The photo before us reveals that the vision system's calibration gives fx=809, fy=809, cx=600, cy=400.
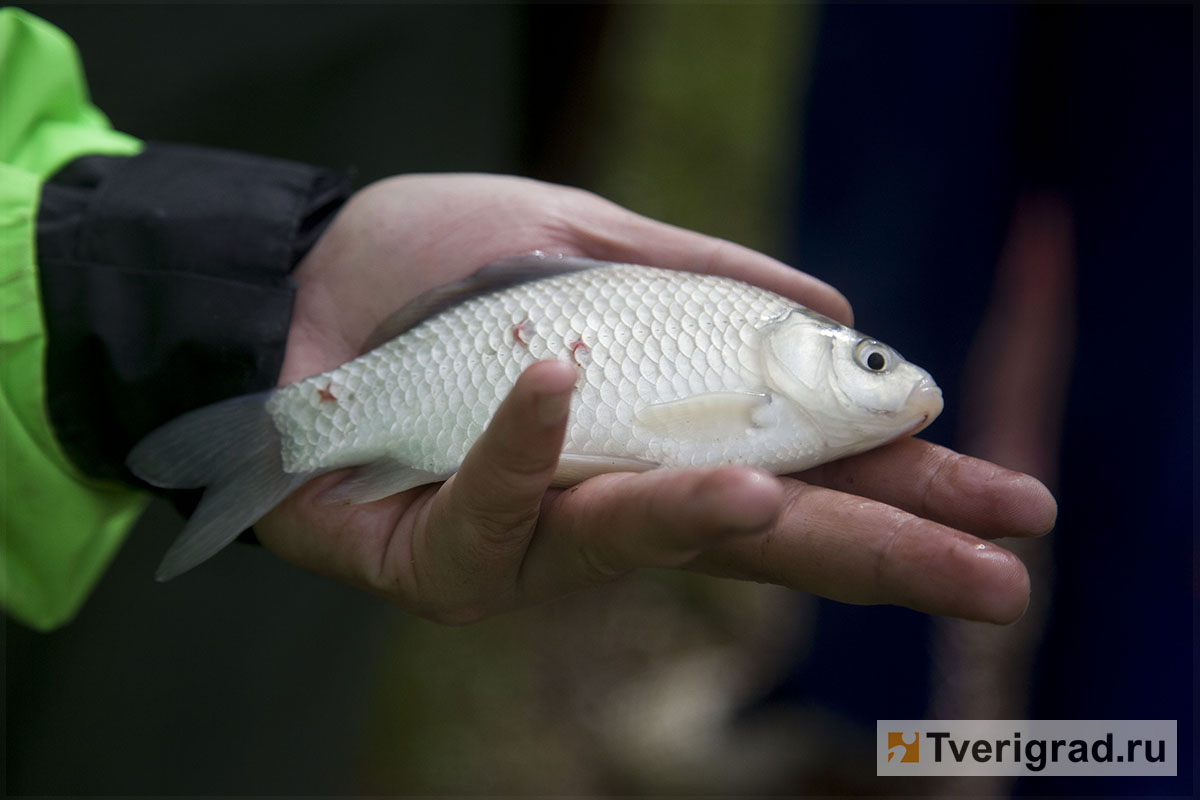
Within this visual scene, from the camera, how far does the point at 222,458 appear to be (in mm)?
1161

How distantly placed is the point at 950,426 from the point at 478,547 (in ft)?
5.44

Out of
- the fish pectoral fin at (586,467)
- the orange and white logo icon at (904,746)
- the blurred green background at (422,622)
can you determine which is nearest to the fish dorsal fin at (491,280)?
the fish pectoral fin at (586,467)

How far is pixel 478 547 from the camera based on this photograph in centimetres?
95

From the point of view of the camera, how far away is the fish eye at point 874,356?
109 centimetres

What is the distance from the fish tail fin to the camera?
3.77 ft

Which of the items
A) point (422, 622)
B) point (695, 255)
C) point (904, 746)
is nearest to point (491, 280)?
point (695, 255)

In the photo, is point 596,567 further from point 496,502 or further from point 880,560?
point 880,560

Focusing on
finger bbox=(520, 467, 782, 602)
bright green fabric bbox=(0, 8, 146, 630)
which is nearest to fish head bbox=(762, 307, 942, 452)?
finger bbox=(520, 467, 782, 602)

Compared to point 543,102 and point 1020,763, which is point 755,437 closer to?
Answer: point 1020,763

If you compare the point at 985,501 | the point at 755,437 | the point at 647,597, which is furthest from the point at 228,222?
the point at 647,597

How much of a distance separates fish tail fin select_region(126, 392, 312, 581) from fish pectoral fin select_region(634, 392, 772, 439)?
0.51 m

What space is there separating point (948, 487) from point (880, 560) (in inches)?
9.9

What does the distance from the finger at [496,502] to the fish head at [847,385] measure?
0.40 metres

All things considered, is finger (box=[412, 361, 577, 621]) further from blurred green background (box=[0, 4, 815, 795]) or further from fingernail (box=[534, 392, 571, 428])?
blurred green background (box=[0, 4, 815, 795])
